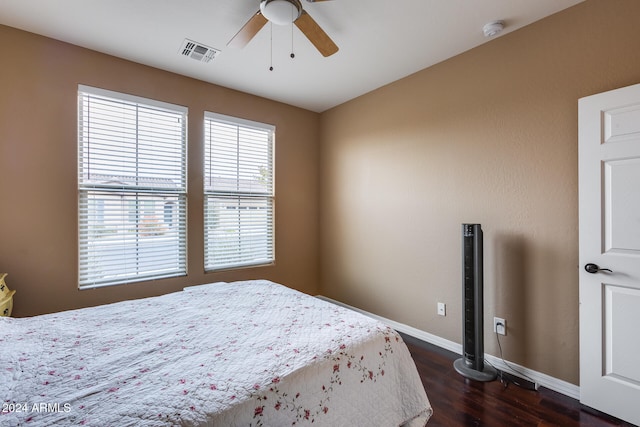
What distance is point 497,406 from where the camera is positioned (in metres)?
1.89

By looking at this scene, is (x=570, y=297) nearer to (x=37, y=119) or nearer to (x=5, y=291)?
(x=5, y=291)

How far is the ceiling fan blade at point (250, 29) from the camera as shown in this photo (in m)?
1.82

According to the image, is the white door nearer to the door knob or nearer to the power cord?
the door knob

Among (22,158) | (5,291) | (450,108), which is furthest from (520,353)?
(22,158)

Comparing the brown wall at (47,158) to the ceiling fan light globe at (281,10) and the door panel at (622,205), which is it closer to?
the ceiling fan light globe at (281,10)

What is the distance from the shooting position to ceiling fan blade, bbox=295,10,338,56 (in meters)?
1.78

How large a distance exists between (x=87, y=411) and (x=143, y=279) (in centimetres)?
212

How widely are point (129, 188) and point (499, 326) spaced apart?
3496mm

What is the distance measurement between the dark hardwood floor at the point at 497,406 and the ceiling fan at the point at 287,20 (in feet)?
8.37

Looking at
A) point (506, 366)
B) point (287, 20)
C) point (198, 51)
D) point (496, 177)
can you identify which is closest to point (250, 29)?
point (287, 20)

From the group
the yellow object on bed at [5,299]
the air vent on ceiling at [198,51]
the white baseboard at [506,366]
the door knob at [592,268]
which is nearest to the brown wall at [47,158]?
the yellow object on bed at [5,299]

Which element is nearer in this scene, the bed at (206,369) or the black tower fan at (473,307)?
the bed at (206,369)

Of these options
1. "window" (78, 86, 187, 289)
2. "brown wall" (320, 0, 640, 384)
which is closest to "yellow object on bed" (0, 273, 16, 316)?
"window" (78, 86, 187, 289)

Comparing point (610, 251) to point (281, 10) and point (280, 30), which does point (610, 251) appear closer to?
point (281, 10)
